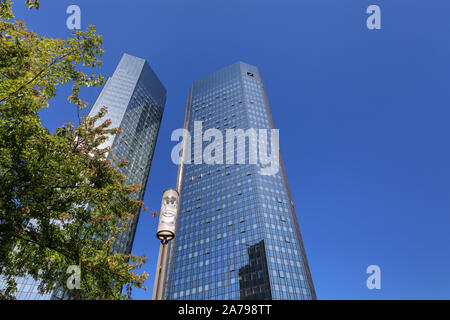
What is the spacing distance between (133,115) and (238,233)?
86015 millimetres

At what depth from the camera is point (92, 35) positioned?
11.0 m

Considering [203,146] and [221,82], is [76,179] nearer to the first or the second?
[203,146]

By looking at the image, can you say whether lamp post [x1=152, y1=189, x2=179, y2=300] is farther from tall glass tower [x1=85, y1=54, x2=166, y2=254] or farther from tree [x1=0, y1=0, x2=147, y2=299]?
tall glass tower [x1=85, y1=54, x2=166, y2=254]

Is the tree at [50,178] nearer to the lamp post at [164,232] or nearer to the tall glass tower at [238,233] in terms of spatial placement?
the lamp post at [164,232]

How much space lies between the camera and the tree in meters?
9.21

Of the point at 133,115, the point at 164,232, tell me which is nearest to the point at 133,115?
the point at 133,115

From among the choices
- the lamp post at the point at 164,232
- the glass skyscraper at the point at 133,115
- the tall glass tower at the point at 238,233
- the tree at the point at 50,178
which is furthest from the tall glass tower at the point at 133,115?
the lamp post at the point at 164,232

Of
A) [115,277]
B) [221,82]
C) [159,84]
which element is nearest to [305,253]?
[115,277]

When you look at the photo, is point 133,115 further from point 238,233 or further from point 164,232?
point 164,232

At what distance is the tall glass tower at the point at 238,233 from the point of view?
76.8 meters

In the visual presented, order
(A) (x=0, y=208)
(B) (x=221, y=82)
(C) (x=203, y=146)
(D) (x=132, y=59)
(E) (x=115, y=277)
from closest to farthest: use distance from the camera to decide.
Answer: (A) (x=0, y=208), (E) (x=115, y=277), (C) (x=203, y=146), (B) (x=221, y=82), (D) (x=132, y=59)

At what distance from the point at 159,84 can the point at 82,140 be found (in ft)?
588

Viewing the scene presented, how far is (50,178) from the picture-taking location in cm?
986
